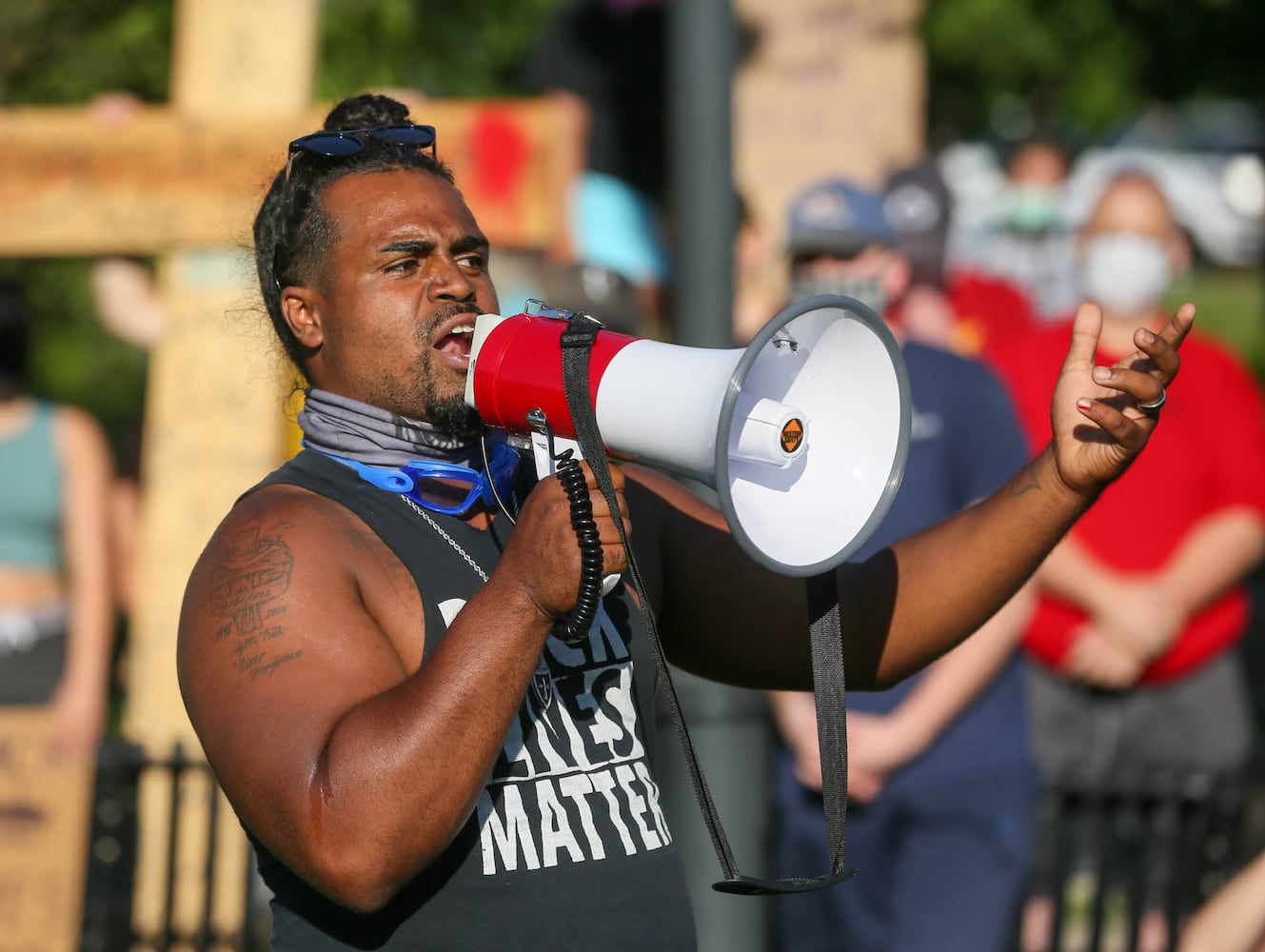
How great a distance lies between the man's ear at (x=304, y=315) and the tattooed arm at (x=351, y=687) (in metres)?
0.39

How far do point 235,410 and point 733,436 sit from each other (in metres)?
3.42

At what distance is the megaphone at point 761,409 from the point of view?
228cm

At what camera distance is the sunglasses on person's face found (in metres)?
2.71

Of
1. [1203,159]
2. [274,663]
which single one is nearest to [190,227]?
[274,663]

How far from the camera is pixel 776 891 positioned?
7.84 feet

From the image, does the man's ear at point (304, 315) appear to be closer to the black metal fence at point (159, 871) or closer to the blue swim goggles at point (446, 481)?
the blue swim goggles at point (446, 481)

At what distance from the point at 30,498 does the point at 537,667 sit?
3829 mm

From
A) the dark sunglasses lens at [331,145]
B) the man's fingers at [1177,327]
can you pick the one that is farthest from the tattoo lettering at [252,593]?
the man's fingers at [1177,327]

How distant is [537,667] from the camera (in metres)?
2.48

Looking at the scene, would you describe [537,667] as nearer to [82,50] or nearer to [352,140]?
[352,140]

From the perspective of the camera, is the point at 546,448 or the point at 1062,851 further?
the point at 1062,851

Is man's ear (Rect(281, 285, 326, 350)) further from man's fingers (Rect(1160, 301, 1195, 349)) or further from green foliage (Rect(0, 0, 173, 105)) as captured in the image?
green foliage (Rect(0, 0, 173, 105))

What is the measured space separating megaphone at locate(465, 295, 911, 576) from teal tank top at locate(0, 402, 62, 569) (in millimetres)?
3700

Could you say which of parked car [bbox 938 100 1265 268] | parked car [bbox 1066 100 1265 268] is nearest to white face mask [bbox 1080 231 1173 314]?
parked car [bbox 938 100 1265 268]
